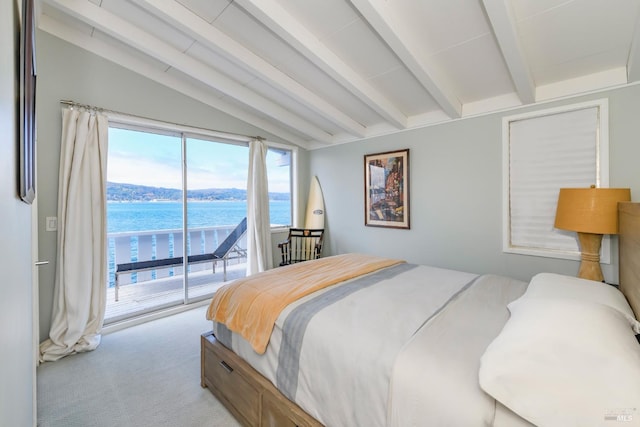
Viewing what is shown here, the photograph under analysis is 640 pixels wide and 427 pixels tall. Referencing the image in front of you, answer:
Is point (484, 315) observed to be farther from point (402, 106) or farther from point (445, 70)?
point (402, 106)

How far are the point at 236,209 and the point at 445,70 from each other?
10.6 ft

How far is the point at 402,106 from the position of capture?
3209mm

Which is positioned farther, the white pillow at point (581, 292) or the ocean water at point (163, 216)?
the ocean water at point (163, 216)

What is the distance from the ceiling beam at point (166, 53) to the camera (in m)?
2.29

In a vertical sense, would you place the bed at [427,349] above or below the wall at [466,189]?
below

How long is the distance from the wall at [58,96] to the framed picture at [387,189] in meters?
2.77

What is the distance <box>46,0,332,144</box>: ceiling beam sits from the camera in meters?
2.29

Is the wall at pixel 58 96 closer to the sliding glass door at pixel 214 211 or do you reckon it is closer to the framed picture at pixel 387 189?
the sliding glass door at pixel 214 211

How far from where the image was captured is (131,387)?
2059 millimetres

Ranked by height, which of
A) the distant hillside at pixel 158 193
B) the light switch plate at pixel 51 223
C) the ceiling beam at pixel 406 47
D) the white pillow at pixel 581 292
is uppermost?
the ceiling beam at pixel 406 47

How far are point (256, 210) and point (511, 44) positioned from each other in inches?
128

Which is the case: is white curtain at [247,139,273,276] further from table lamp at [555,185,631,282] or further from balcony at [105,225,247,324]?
table lamp at [555,185,631,282]

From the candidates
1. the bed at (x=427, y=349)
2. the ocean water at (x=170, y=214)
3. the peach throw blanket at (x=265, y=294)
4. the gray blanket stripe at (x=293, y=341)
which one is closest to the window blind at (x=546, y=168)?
the bed at (x=427, y=349)

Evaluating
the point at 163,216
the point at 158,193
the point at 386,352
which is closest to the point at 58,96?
the point at 158,193
